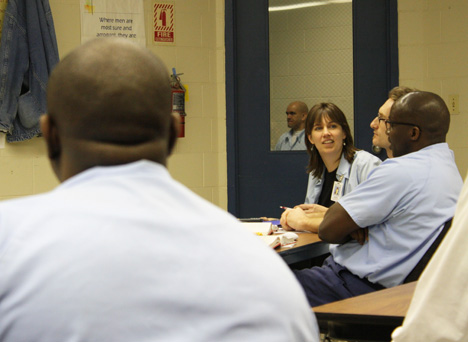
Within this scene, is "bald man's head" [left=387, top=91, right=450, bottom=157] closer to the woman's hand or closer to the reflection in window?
the woman's hand

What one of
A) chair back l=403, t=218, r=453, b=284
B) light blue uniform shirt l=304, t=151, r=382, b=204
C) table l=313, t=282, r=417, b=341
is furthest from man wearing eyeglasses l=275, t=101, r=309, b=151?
table l=313, t=282, r=417, b=341

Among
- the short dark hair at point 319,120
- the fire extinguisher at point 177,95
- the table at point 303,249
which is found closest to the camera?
the table at point 303,249

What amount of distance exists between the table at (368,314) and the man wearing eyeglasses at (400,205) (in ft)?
0.97

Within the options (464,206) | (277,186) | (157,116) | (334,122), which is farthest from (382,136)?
(157,116)

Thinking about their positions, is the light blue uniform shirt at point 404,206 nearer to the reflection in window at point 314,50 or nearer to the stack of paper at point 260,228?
the stack of paper at point 260,228

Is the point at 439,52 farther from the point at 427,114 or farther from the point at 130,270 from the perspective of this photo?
the point at 130,270

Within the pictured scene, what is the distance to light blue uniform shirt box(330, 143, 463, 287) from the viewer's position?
2.02 meters

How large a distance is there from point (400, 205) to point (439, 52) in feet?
7.07

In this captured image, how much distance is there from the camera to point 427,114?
2.09m

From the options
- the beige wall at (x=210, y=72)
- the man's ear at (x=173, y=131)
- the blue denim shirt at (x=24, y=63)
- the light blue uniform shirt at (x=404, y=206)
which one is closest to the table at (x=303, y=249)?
the light blue uniform shirt at (x=404, y=206)

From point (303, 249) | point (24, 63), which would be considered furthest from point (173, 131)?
point (24, 63)

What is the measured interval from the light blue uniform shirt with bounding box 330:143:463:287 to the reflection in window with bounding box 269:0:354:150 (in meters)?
2.03

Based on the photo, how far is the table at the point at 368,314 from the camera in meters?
1.49

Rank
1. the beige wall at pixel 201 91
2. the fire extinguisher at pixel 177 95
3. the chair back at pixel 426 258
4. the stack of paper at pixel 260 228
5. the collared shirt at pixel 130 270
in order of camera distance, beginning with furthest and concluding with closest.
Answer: the beige wall at pixel 201 91 → the fire extinguisher at pixel 177 95 → the stack of paper at pixel 260 228 → the chair back at pixel 426 258 → the collared shirt at pixel 130 270
